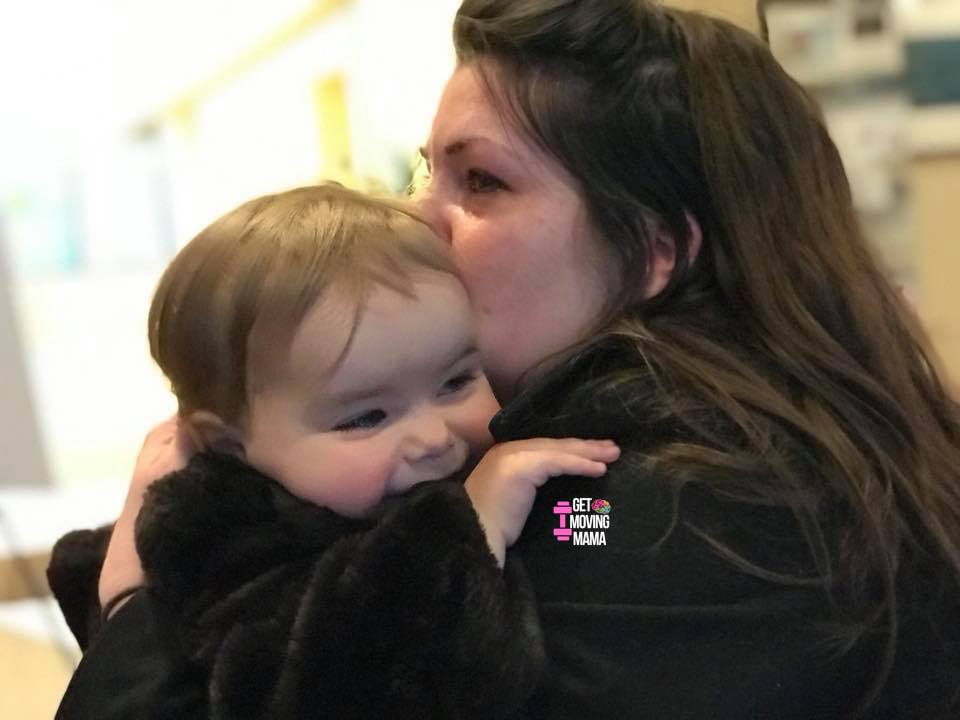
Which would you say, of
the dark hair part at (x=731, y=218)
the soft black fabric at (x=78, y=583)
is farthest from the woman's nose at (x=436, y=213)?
the soft black fabric at (x=78, y=583)

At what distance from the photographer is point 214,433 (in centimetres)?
92

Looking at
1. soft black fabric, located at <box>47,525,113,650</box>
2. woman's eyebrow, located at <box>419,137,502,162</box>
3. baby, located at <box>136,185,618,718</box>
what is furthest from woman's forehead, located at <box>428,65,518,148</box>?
soft black fabric, located at <box>47,525,113,650</box>

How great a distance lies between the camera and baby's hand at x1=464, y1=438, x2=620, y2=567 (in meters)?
0.79

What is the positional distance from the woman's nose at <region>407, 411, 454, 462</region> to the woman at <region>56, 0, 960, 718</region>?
42mm

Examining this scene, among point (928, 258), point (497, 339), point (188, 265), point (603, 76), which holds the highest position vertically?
point (603, 76)

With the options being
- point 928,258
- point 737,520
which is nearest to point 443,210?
point 737,520

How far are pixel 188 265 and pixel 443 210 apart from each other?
0.79ft

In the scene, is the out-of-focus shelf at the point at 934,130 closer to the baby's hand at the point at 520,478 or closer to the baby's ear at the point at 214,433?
the baby's hand at the point at 520,478

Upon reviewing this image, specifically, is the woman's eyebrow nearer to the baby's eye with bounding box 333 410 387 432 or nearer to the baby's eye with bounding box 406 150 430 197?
the baby's eye with bounding box 406 150 430 197

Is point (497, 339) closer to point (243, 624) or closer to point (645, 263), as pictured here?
point (645, 263)

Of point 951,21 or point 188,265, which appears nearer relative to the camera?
point 188,265

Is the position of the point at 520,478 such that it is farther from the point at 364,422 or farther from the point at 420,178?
the point at 420,178

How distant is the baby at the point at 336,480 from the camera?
73 centimetres

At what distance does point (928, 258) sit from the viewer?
65.3 inches
